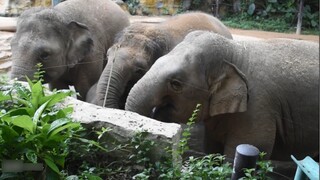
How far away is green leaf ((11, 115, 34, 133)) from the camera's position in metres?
1.69

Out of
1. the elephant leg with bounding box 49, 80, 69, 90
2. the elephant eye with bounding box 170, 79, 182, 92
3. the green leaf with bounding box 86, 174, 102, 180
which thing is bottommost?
the elephant leg with bounding box 49, 80, 69, 90

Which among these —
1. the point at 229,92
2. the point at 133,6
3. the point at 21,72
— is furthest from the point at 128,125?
the point at 133,6

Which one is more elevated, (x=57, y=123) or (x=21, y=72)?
(x=57, y=123)

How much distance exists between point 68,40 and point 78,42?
7 cm

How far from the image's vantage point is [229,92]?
2.44m

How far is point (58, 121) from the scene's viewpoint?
178cm

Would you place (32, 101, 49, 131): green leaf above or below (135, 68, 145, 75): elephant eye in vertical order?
above

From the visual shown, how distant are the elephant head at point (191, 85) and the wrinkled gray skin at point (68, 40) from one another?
0.85 m

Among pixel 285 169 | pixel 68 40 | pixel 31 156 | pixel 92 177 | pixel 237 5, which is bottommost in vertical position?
pixel 285 169

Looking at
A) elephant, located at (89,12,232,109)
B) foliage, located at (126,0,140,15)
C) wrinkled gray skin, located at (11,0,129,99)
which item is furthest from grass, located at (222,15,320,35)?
foliage, located at (126,0,140,15)

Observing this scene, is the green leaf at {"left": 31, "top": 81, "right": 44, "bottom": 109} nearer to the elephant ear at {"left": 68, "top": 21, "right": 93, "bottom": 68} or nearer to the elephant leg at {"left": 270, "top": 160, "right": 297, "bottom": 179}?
the elephant leg at {"left": 270, "top": 160, "right": 297, "bottom": 179}

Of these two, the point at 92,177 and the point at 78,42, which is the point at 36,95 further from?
the point at 78,42

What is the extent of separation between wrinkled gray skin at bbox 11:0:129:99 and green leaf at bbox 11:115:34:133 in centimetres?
122

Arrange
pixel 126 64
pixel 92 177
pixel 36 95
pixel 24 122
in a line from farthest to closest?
pixel 126 64, pixel 36 95, pixel 92 177, pixel 24 122
